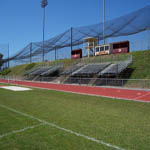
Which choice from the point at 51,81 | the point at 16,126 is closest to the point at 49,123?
the point at 16,126

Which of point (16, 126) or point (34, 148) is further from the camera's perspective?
point (16, 126)

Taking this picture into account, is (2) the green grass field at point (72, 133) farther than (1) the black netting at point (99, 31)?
No

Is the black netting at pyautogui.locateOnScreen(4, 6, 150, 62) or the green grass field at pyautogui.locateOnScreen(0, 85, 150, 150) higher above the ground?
the black netting at pyautogui.locateOnScreen(4, 6, 150, 62)

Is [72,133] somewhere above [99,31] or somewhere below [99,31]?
below

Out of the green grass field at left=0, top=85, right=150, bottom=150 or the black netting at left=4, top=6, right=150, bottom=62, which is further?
the black netting at left=4, top=6, right=150, bottom=62

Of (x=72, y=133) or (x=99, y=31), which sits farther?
(x=99, y=31)

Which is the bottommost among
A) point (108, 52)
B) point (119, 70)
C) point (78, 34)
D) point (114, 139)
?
point (114, 139)

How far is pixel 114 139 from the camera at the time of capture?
363 cm

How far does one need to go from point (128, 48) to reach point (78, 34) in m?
→ 15.2

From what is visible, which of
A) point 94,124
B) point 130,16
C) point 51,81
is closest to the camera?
point 94,124

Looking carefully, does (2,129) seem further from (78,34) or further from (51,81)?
(78,34)

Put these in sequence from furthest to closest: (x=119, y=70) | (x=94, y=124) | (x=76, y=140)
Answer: (x=119, y=70)
(x=94, y=124)
(x=76, y=140)

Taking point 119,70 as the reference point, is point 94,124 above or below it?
below

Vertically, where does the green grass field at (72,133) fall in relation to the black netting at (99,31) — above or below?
below
